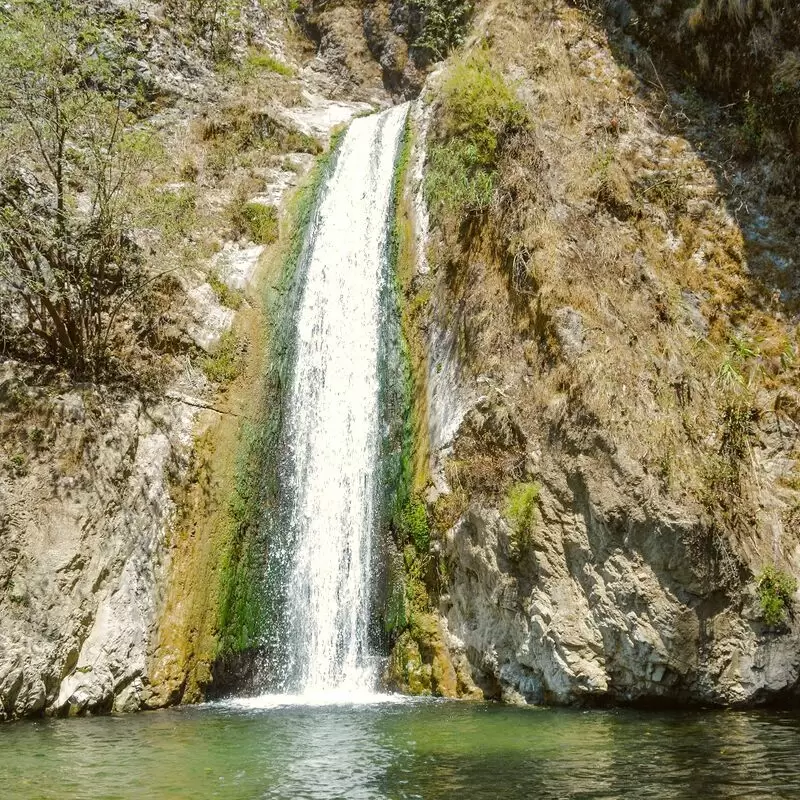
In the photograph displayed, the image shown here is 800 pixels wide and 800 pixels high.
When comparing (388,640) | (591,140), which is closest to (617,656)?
(388,640)

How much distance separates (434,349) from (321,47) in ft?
57.4

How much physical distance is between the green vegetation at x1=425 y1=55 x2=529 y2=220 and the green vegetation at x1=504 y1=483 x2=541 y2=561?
5763 mm

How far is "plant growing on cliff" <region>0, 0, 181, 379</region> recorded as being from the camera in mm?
13422

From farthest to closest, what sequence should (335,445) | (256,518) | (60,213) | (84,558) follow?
1. (335,445)
2. (256,518)
3. (60,213)
4. (84,558)

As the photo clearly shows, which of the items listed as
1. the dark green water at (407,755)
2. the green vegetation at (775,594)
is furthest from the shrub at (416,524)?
the green vegetation at (775,594)

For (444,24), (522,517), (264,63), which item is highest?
(444,24)

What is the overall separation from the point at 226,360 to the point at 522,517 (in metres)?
6.84

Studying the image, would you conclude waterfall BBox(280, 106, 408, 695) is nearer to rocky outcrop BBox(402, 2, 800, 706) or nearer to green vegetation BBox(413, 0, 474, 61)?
rocky outcrop BBox(402, 2, 800, 706)

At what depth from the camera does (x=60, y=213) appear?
13.3 metres

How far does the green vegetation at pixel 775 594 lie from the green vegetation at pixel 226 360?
378 inches

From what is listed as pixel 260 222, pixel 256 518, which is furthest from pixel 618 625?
pixel 260 222

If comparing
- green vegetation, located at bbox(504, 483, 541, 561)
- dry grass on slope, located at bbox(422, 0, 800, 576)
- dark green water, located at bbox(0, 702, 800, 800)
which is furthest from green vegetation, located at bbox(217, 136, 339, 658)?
green vegetation, located at bbox(504, 483, 541, 561)

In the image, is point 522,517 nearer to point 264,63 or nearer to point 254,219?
point 254,219

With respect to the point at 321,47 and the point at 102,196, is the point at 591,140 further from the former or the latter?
the point at 321,47
